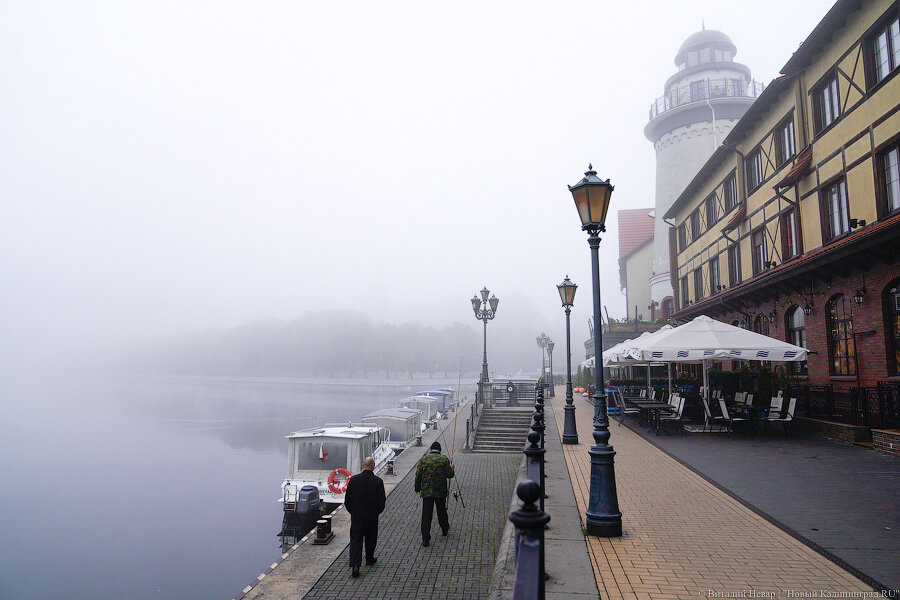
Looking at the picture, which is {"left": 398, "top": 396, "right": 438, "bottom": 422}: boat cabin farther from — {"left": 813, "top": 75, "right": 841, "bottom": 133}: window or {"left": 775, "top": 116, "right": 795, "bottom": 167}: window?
{"left": 813, "top": 75, "right": 841, "bottom": 133}: window

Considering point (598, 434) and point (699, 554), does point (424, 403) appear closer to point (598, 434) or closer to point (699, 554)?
point (598, 434)

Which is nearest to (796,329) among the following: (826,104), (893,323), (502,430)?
(893,323)

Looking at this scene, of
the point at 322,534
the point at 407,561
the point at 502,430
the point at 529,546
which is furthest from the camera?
the point at 502,430

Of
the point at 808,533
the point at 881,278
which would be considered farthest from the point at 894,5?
the point at 808,533

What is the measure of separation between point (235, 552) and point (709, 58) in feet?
144

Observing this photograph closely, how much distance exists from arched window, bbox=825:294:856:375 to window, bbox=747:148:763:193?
7.68m

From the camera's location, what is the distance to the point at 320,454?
20844mm

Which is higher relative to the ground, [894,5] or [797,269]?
[894,5]

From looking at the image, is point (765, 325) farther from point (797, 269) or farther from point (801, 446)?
point (801, 446)

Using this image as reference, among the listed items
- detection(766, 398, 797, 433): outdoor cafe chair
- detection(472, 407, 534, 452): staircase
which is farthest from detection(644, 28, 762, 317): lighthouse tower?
detection(766, 398, 797, 433): outdoor cafe chair

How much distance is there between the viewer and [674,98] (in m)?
40.8

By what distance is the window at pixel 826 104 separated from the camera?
52.2 feet

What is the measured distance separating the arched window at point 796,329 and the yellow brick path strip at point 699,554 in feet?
37.3

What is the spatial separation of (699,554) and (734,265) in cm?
2178
